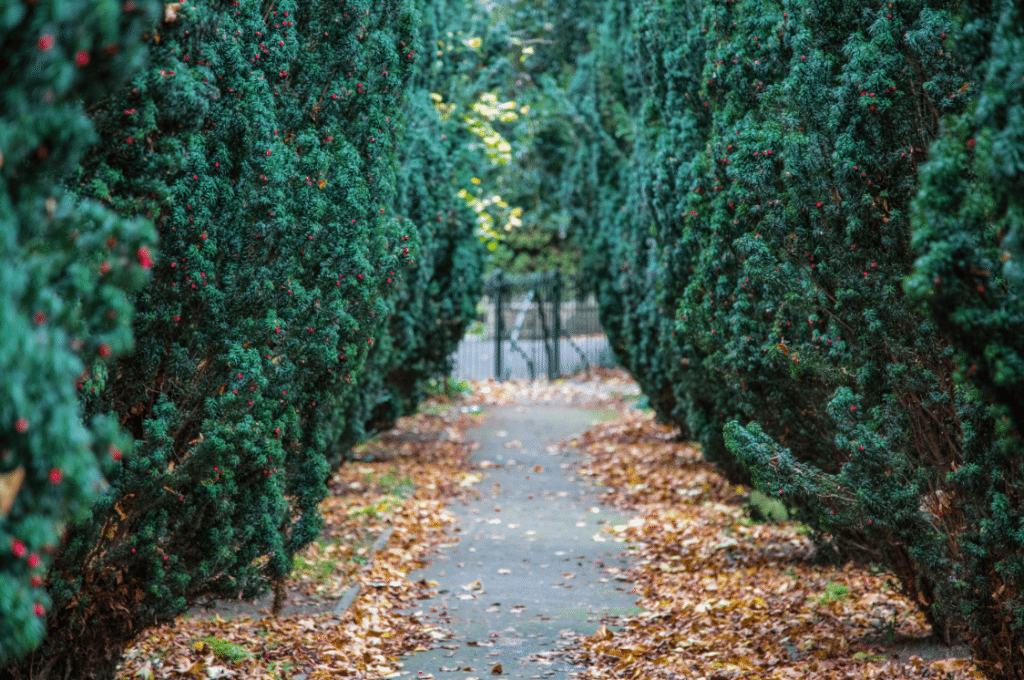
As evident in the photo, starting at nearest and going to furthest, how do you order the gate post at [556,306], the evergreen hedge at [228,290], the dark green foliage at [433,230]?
the evergreen hedge at [228,290]
the dark green foliage at [433,230]
the gate post at [556,306]

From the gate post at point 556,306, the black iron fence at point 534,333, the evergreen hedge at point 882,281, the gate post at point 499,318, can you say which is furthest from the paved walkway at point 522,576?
the gate post at point 556,306

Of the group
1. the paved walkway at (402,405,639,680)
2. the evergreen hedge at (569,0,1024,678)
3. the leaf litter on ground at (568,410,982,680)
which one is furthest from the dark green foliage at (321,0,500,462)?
the evergreen hedge at (569,0,1024,678)

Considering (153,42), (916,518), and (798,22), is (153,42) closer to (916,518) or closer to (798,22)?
(798,22)

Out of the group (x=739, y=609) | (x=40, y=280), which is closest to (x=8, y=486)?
(x=40, y=280)

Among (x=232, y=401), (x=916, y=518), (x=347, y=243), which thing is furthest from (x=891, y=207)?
(x=232, y=401)

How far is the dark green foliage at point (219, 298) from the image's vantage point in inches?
140

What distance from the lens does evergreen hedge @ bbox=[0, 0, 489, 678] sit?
354 cm

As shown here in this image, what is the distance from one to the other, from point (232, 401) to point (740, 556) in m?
4.61

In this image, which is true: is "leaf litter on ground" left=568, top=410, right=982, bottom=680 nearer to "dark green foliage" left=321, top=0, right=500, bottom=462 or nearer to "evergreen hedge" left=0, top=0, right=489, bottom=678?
"evergreen hedge" left=0, top=0, right=489, bottom=678

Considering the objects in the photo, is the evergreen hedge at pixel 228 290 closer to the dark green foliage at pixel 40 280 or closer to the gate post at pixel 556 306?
the dark green foliage at pixel 40 280

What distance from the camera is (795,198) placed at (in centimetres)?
455

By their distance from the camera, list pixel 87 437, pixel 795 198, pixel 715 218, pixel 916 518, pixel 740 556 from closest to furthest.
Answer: pixel 87 437 < pixel 916 518 < pixel 795 198 < pixel 715 218 < pixel 740 556

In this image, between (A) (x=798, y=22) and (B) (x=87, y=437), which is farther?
(A) (x=798, y=22)

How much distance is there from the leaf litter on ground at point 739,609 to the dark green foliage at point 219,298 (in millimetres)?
2280
